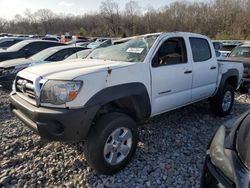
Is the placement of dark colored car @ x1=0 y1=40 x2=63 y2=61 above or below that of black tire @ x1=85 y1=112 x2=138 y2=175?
above

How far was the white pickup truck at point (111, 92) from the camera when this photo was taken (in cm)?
281

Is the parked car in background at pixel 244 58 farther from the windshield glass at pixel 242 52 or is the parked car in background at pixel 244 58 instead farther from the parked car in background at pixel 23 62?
the parked car in background at pixel 23 62

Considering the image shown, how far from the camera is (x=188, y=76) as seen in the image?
4.35m

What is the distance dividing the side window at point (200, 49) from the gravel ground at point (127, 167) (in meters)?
1.37

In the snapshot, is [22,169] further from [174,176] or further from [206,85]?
[206,85]

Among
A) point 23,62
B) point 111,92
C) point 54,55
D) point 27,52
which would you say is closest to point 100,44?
point 54,55

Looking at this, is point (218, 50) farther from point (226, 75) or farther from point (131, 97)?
point (131, 97)

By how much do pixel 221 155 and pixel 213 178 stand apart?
196 mm

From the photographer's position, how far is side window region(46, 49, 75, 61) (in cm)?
859

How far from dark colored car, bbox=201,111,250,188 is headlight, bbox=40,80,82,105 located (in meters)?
1.54

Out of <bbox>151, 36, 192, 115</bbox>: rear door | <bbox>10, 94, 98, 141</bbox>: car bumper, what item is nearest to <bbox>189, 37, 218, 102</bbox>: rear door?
<bbox>151, 36, 192, 115</bbox>: rear door

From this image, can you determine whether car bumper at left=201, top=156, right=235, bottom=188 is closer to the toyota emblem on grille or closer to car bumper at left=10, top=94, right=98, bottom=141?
car bumper at left=10, top=94, right=98, bottom=141

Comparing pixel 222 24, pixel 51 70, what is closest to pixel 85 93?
pixel 51 70

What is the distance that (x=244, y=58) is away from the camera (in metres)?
8.27
